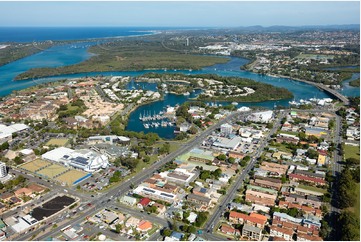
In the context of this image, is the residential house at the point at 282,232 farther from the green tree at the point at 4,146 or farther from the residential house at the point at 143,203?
the green tree at the point at 4,146

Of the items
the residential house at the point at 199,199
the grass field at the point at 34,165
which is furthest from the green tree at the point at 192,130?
the grass field at the point at 34,165

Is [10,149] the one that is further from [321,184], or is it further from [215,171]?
[321,184]

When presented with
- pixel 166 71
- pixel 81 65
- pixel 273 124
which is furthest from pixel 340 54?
pixel 81 65

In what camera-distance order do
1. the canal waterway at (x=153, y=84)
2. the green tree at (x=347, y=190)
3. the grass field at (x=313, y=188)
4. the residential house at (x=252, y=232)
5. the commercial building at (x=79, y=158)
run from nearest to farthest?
the residential house at (x=252, y=232)
the green tree at (x=347, y=190)
the grass field at (x=313, y=188)
the commercial building at (x=79, y=158)
the canal waterway at (x=153, y=84)

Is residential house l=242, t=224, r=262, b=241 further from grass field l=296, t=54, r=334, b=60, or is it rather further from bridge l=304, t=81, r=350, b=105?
grass field l=296, t=54, r=334, b=60

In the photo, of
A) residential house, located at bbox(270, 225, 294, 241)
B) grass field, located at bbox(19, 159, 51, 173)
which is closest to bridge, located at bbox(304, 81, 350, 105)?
residential house, located at bbox(270, 225, 294, 241)

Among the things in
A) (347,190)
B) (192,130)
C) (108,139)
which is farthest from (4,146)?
(347,190)

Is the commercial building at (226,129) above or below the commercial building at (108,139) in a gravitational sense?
above
